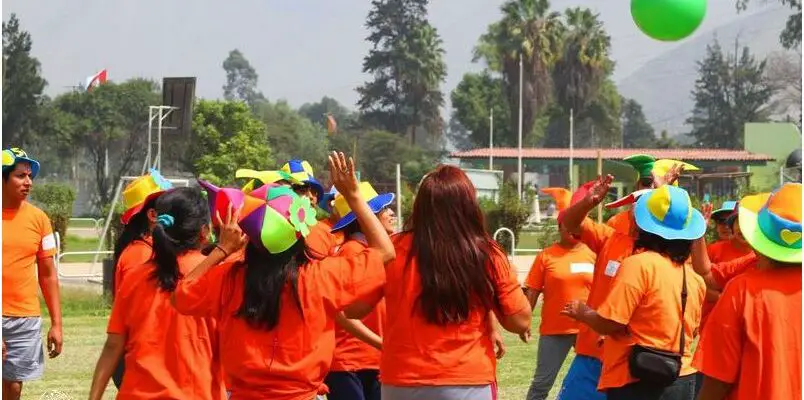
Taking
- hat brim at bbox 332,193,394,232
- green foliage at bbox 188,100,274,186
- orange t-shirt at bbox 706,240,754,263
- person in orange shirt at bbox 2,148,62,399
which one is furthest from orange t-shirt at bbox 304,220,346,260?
green foliage at bbox 188,100,274,186

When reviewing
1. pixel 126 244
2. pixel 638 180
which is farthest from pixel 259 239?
pixel 638 180

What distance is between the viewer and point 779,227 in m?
4.20

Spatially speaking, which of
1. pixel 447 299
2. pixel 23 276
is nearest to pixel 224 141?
pixel 23 276

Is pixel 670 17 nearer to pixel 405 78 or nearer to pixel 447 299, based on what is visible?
pixel 447 299

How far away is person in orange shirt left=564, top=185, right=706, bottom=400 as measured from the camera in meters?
5.55

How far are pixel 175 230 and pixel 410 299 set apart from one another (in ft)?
3.34

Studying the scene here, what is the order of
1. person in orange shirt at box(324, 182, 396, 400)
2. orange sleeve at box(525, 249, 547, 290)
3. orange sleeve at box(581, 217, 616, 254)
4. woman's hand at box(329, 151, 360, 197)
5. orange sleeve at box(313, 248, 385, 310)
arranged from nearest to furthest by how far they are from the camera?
1. orange sleeve at box(313, 248, 385, 310)
2. woman's hand at box(329, 151, 360, 197)
3. person in orange shirt at box(324, 182, 396, 400)
4. orange sleeve at box(581, 217, 616, 254)
5. orange sleeve at box(525, 249, 547, 290)

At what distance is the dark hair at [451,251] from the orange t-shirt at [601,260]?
0.93m

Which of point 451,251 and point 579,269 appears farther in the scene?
point 579,269

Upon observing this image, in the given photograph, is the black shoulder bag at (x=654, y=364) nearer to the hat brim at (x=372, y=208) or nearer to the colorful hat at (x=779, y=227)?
the colorful hat at (x=779, y=227)

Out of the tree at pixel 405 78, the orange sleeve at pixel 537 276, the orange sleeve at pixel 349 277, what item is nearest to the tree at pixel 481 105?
the tree at pixel 405 78

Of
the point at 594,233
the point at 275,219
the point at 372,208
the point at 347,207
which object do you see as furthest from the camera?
the point at 594,233

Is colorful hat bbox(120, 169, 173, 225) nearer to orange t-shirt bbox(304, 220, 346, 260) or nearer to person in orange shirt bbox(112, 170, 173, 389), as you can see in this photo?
person in orange shirt bbox(112, 170, 173, 389)

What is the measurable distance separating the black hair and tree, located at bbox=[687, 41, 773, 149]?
10048 centimetres
